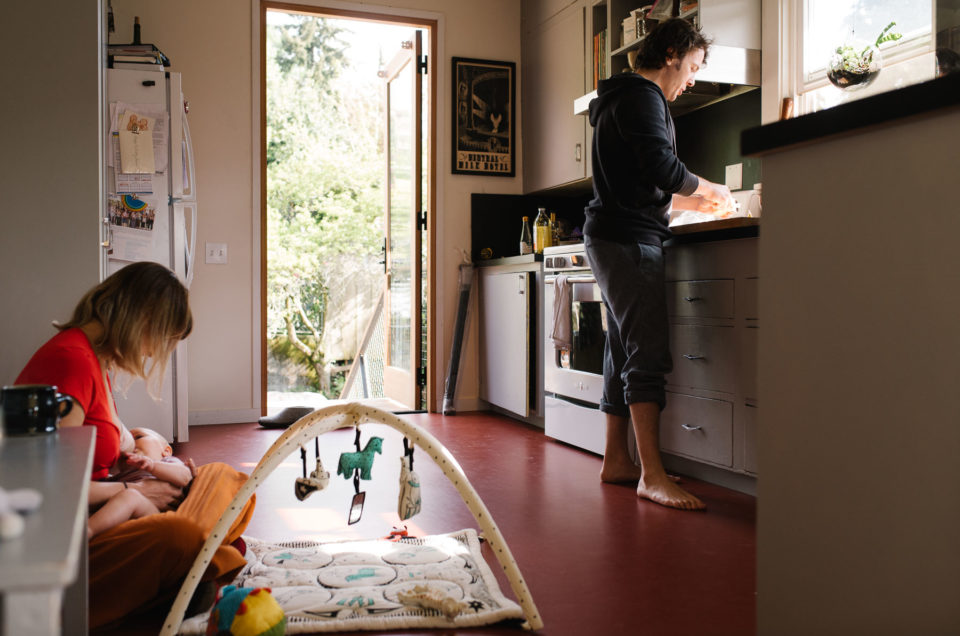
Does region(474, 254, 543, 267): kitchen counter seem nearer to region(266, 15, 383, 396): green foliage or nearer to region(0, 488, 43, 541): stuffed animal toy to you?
region(0, 488, 43, 541): stuffed animal toy

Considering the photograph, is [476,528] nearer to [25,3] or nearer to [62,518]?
[62,518]

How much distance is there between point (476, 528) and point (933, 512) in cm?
167

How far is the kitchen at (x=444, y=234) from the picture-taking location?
877mm

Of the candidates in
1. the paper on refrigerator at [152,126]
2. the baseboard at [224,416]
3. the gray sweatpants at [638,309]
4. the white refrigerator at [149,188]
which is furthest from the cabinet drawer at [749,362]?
the baseboard at [224,416]

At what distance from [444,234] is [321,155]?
617 cm

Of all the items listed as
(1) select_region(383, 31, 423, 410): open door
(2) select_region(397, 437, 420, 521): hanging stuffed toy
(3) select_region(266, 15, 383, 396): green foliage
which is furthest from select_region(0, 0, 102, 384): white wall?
(3) select_region(266, 15, 383, 396): green foliage

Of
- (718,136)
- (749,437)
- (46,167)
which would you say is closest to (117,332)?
(46,167)

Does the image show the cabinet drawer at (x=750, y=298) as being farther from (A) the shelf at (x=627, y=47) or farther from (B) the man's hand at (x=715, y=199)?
(A) the shelf at (x=627, y=47)

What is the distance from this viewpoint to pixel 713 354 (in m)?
2.77

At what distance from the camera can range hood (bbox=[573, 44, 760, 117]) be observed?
3.21 meters

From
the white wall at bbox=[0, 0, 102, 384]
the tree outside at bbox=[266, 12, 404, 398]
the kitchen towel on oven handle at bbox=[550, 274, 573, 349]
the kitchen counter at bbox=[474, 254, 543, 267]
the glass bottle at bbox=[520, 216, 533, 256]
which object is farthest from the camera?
the tree outside at bbox=[266, 12, 404, 398]

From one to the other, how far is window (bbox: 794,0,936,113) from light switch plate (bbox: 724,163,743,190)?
1.31 ft

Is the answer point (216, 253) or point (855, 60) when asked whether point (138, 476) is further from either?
point (216, 253)

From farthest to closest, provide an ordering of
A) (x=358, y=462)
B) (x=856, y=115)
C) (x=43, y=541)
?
(x=358, y=462)
(x=856, y=115)
(x=43, y=541)
